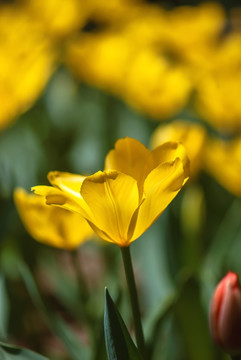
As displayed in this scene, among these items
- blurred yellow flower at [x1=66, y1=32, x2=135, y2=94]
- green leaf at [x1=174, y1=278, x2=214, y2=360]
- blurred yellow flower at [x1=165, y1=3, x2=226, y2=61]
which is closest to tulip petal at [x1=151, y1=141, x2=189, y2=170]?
green leaf at [x1=174, y1=278, x2=214, y2=360]

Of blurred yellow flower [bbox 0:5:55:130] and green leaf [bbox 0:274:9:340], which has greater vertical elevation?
blurred yellow flower [bbox 0:5:55:130]

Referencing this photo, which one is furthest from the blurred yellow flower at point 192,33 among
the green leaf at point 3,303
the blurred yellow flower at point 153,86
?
the green leaf at point 3,303

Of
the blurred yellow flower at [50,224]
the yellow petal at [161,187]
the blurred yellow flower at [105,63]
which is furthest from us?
the blurred yellow flower at [105,63]

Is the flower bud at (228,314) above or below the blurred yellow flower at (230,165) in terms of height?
below

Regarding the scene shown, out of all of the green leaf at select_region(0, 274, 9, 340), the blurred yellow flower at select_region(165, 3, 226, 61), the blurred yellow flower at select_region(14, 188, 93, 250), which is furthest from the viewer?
the blurred yellow flower at select_region(165, 3, 226, 61)

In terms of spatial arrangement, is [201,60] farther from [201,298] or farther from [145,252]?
[201,298]

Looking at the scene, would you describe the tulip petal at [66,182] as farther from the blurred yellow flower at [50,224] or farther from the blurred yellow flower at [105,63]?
the blurred yellow flower at [105,63]

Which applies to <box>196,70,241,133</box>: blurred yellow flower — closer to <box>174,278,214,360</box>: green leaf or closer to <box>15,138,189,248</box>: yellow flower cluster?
<box>174,278,214,360</box>: green leaf
